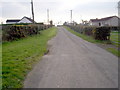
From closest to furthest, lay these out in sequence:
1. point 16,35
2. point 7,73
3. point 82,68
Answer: point 7,73, point 82,68, point 16,35

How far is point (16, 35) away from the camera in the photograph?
15.0 meters

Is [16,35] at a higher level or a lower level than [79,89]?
higher

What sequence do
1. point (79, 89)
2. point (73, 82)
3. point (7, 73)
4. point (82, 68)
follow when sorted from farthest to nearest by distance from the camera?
point (82, 68), point (7, 73), point (73, 82), point (79, 89)

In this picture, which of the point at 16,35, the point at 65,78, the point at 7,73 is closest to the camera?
the point at 65,78

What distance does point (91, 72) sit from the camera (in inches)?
199

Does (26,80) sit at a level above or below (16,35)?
below

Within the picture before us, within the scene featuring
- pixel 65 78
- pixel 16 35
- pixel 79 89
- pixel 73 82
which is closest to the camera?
pixel 79 89

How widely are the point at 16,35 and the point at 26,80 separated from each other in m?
11.7

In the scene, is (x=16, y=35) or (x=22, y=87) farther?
(x=16, y=35)

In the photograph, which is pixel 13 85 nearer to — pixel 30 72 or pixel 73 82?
pixel 30 72

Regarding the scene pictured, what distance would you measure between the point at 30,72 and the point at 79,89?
7.33 feet

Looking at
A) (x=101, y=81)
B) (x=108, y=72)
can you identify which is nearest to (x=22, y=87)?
(x=101, y=81)

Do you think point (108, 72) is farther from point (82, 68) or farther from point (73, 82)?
point (73, 82)

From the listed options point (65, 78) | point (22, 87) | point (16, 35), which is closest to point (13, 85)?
point (22, 87)
